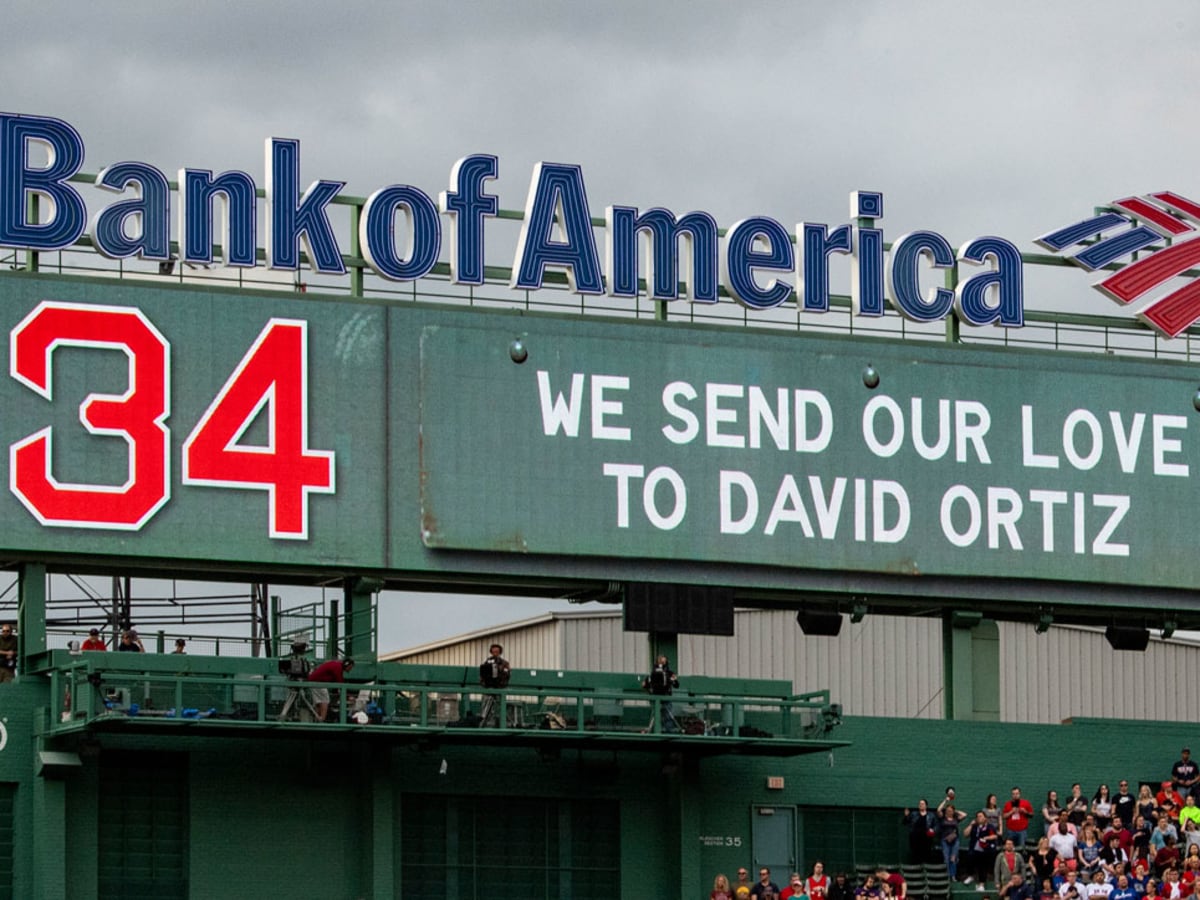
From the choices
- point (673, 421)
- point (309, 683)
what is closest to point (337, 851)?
point (309, 683)

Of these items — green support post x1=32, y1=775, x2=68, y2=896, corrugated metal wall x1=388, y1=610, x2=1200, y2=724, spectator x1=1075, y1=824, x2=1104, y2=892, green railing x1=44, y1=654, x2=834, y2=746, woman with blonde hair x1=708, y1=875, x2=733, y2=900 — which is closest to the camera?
green support post x1=32, y1=775, x2=68, y2=896

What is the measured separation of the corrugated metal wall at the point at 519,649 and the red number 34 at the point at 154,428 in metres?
23.0

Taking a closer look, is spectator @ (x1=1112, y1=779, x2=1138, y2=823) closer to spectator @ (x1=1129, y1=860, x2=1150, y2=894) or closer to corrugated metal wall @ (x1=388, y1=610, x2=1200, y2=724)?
spectator @ (x1=1129, y1=860, x2=1150, y2=894)

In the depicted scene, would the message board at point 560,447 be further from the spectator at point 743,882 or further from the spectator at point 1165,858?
the spectator at point 1165,858

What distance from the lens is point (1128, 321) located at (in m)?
63.0

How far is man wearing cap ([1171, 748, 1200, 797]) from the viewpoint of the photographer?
194 ft

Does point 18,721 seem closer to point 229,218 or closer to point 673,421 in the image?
point 229,218

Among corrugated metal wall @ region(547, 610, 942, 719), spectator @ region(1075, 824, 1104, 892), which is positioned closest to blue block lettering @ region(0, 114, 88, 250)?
spectator @ region(1075, 824, 1104, 892)

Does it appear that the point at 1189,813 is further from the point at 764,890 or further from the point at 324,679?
the point at 324,679

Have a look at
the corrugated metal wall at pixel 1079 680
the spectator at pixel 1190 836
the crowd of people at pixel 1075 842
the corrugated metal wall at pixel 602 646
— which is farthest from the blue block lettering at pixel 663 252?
the corrugated metal wall at pixel 1079 680

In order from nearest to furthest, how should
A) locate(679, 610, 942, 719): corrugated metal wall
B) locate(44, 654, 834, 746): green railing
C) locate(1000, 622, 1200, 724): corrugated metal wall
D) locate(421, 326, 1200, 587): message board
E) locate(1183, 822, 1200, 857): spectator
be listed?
locate(44, 654, 834, 746): green railing
locate(1183, 822, 1200, 857): spectator
locate(421, 326, 1200, 587): message board
locate(679, 610, 942, 719): corrugated metal wall
locate(1000, 622, 1200, 724): corrugated metal wall

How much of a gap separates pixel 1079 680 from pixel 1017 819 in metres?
26.9

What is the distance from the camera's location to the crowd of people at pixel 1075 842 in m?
54.2

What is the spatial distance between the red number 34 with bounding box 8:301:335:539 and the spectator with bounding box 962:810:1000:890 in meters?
13.3
